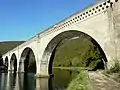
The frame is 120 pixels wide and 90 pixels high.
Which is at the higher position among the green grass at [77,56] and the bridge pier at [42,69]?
the green grass at [77,56]

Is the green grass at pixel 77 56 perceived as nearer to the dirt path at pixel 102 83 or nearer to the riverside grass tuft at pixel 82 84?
the riverside grass tuft at pixel 82 84

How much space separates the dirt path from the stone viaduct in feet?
30.8

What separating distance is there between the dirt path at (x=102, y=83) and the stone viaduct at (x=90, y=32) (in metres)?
9.37

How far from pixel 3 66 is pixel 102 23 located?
53.1 m

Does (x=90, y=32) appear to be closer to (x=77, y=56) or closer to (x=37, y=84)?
(x=37, y=84)

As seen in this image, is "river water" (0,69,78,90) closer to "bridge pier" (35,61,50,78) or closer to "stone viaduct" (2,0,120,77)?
"bridge pier" (35,61,50,78)

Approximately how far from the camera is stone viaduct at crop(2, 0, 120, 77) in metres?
19.8

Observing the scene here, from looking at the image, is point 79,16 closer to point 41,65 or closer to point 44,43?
point 44,43

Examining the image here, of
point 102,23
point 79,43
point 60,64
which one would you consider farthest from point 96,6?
point 79,43

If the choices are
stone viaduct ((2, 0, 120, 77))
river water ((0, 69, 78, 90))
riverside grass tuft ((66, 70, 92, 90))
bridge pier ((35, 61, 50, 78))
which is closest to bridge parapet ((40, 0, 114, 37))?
stone viaduct ((2, 0, 120, 77))

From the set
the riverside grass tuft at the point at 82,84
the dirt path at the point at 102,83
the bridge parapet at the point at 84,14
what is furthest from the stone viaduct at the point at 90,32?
the dirt path at the point at 102,83

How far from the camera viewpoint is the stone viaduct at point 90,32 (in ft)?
65.0

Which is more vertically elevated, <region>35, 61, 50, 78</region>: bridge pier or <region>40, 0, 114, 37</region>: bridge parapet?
<region>40, 0, 114, 37</region>: bridge parapet

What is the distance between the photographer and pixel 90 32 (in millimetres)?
25328
